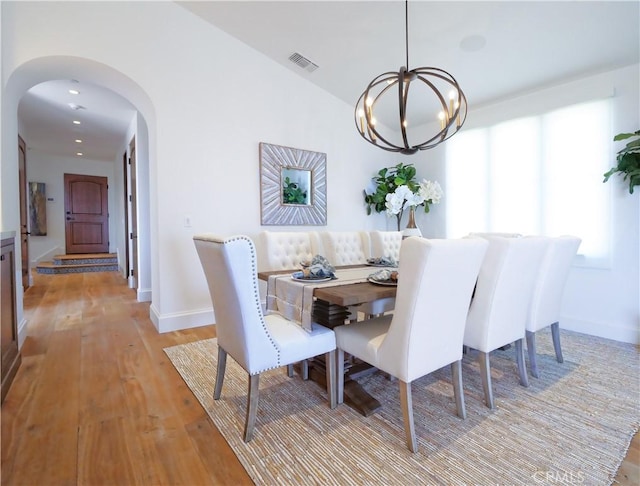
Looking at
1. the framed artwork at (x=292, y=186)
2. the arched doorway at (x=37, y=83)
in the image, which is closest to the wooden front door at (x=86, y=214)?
the arched doorway at (x=37, y=83)

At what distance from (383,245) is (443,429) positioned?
7.05ft

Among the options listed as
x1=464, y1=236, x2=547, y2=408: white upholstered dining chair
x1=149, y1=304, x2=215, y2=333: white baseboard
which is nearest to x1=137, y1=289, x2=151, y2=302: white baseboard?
x1=149, y1=304, x2=215, y2=333: white baseboard

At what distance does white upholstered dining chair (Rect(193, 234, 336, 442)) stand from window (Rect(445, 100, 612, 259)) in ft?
10.4

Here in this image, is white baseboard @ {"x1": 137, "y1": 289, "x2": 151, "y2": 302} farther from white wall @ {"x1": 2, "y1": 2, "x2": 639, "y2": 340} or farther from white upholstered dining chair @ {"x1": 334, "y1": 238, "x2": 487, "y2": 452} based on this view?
white upholstered dining chair @ {"x1": 334, "y1": 238, "x2": 487, "y2": 452}

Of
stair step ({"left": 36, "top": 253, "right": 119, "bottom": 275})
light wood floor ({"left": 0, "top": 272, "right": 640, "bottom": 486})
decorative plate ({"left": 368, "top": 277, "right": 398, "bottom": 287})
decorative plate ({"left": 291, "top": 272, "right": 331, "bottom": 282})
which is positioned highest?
decorative plate ({"left": 291, "top": 272, "right": 331, "bottom": 282})

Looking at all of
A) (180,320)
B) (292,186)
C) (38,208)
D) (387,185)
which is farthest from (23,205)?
(387,185)

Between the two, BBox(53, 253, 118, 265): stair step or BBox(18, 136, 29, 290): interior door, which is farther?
BBox(53, 253, 118, 265): stair step

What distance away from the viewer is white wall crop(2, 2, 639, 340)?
2.71m

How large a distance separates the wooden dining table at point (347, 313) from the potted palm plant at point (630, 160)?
2773 millimetres

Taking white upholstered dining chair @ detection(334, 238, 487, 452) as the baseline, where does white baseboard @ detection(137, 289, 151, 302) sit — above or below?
below

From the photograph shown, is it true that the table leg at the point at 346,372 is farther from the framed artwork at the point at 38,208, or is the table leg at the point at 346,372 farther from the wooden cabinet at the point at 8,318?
the framed artwork at the point at 38,208

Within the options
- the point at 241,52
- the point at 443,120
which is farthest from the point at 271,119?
the point at 443,120

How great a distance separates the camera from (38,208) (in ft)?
25.0

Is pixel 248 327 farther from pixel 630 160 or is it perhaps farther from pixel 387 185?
pixel 387 185
